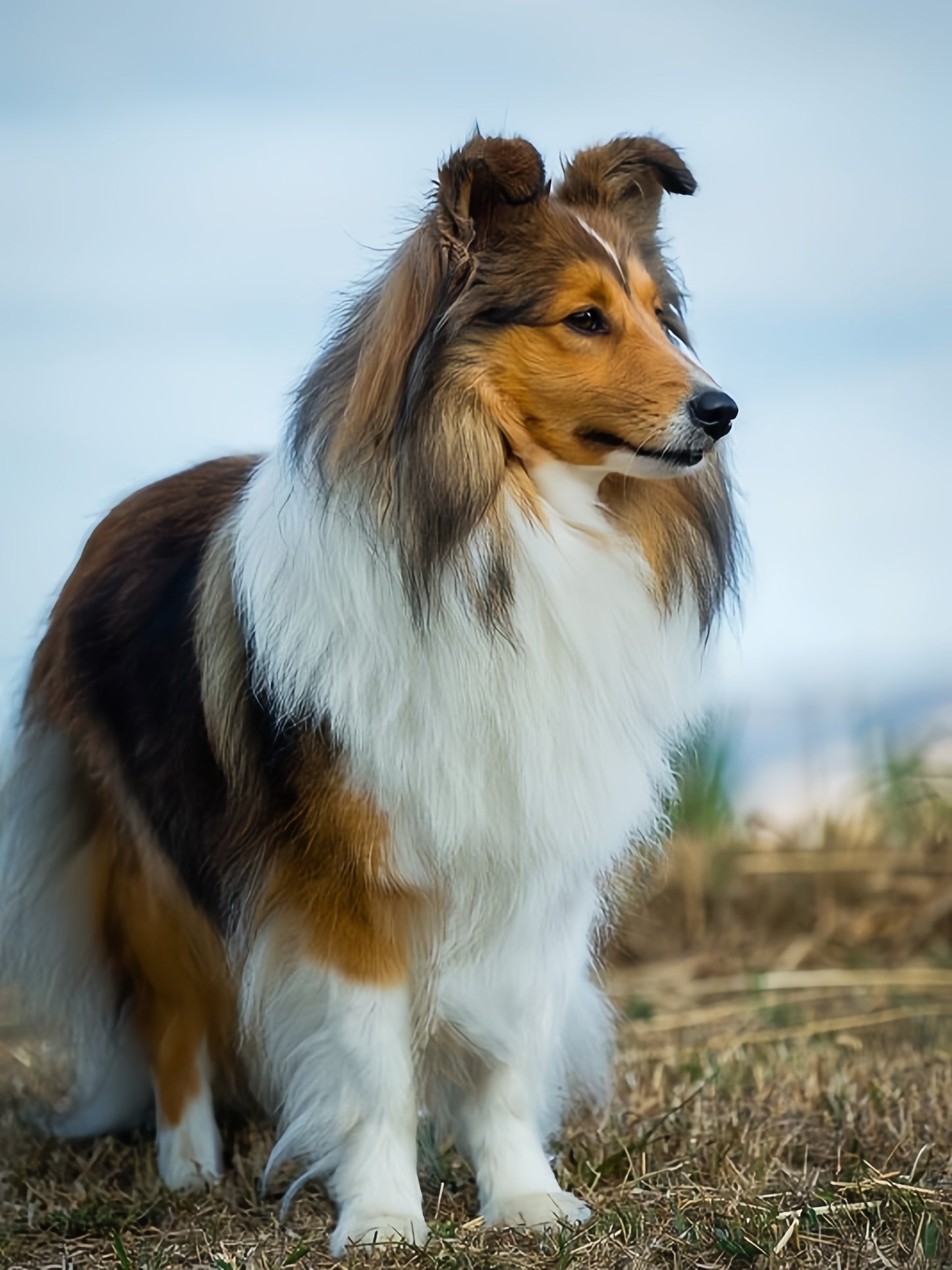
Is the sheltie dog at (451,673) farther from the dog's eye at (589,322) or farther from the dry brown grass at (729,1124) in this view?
the dry brown grass at (729,1124)

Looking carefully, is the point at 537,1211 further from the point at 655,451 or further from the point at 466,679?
the point at 655,451

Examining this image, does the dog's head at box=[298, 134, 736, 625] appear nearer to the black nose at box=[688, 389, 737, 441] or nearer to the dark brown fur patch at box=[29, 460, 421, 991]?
the black nose at box=[688, 389, 737, 441]

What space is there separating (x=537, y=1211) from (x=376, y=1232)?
345 mm

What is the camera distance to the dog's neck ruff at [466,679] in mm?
2959

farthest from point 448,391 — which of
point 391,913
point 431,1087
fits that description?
point 431,1087

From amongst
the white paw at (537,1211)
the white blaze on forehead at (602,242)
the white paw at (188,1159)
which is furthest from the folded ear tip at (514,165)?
the white paw at (188,1159)

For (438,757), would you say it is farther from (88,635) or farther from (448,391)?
(88,635)

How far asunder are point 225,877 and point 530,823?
70 centimetres

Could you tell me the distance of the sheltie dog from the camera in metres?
2.96

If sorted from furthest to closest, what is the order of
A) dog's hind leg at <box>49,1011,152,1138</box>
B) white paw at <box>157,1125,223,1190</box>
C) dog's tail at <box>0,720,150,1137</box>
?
1. dog's hind leg at <box>49,1011,152,1138</box>
2. dog's tail at <box>0,720,150,1137</box>
3. white paw at <box>157,1125,223,1190</box>

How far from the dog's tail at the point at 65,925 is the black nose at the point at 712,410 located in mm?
1738

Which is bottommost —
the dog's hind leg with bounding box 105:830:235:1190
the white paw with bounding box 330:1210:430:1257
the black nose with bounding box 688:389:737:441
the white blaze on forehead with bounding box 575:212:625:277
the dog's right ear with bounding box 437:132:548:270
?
the white paw with bounding box 330:1210:430:1257

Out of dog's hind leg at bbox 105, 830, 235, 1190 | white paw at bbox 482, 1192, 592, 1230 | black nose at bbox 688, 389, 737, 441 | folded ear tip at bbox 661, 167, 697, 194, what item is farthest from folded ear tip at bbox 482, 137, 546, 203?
white paw at bbox 482, 1192, 592, 1230

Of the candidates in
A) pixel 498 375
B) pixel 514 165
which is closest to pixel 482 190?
pixel 514 165
